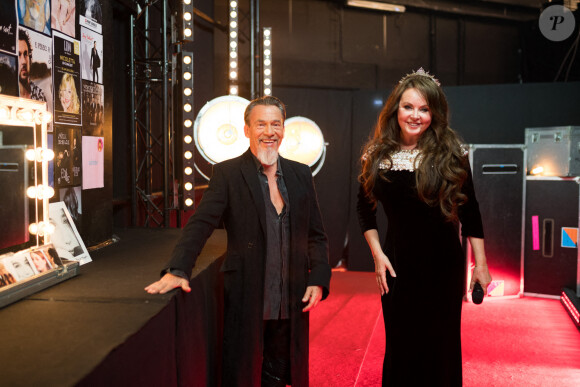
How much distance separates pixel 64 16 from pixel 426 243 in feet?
6.19

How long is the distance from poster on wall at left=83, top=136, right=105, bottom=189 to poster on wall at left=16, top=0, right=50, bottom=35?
562 mm

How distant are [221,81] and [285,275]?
4689 millimetres

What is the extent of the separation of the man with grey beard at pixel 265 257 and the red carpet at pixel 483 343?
1.12 meters

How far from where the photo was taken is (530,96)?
18.6ft

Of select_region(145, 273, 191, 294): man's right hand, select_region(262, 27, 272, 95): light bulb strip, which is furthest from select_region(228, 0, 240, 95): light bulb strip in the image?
select_region(145, 273, 191, 294): man's right hand

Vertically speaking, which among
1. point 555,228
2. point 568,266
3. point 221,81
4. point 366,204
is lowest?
point 568,266

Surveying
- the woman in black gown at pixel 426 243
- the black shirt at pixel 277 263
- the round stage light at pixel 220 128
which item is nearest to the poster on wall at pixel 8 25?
the black shirt at pixel 277 263

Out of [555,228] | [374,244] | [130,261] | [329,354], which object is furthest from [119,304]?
[555,228]

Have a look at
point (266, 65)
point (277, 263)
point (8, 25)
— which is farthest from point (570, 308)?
point (8, 25)

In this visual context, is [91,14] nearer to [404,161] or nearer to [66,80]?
[66,80]

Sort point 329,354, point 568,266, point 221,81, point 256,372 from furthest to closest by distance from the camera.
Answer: point 221,81 < point 568,266 < point 329,354 < point 256,372

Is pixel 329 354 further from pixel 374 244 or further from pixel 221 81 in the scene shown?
pixel 221 81

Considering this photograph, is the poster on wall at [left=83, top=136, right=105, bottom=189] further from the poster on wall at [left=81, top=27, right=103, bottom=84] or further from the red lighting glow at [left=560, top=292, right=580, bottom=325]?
the red lighting glow at [left=560, top=292, right=580, bottom=325]

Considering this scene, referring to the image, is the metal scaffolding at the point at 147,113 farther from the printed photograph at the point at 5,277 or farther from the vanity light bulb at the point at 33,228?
the printed photograph at the point at 5,277
